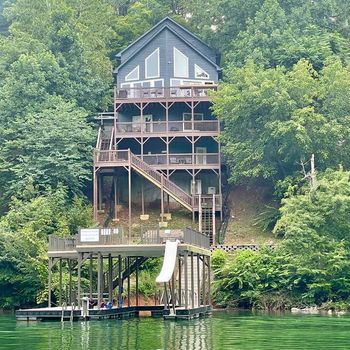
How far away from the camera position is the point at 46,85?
6769cm

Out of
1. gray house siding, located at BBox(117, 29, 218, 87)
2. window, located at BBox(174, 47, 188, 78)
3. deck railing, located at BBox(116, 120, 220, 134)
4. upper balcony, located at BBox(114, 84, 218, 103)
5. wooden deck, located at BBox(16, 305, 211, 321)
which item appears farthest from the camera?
window, located at BBox(174, 47, 188, 78)

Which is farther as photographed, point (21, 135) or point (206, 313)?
point (21, 135)

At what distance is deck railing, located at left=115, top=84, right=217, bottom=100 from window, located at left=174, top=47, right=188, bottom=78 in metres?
3.03

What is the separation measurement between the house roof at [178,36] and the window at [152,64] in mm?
869

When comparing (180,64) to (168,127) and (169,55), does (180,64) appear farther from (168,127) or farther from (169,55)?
(168,127)

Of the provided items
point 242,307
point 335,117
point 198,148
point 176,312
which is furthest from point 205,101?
point 176,312

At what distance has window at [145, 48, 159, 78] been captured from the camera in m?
69.7

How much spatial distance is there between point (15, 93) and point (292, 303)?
77.5ft

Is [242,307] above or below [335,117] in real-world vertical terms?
below

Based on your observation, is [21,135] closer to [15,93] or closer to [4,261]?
[15,93]

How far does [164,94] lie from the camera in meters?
66.2

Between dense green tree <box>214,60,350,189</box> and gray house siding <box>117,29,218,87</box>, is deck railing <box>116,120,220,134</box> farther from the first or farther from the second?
gray house siding <box>117,29,218,87</box>

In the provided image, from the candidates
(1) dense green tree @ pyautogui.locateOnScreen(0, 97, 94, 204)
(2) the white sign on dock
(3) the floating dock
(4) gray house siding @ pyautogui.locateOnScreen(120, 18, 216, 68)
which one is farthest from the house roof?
(2) the white sign on dock

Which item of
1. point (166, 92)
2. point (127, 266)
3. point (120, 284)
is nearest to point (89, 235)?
point (120, 284)
